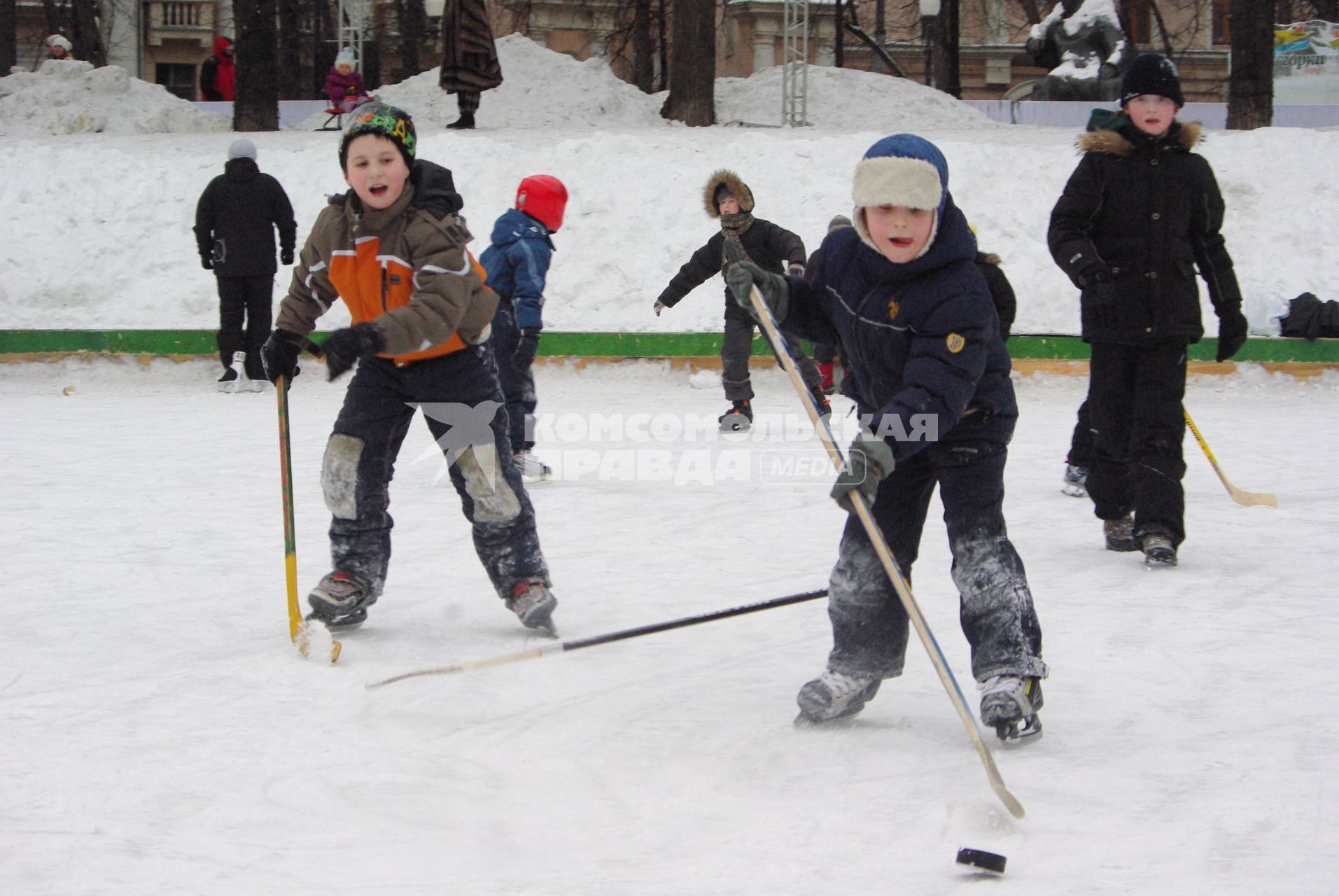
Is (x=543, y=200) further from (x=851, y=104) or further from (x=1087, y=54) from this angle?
(x=1087, y=54)

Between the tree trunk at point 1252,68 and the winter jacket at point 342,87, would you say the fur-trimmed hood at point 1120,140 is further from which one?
the winter jacket at point 342,87

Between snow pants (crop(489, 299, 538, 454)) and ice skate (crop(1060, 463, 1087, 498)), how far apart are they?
2.48 meters

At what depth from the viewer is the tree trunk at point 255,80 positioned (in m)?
16.3

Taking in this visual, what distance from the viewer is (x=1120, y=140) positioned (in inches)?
203

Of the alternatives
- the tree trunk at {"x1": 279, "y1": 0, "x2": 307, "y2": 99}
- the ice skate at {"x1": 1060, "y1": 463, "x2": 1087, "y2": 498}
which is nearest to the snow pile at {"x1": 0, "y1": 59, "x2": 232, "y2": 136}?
the tree trunk at {"x1": 279, "y1": 0, "x2": 307, "y2": 99}

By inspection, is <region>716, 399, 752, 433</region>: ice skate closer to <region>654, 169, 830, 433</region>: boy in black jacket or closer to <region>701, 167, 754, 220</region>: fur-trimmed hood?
<region>654, 169, 830, 433</region>: boy in black jacket

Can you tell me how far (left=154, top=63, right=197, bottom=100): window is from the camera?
33906 mm

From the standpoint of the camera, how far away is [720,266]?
28.1 feet

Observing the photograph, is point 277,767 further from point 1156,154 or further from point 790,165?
point 790,165

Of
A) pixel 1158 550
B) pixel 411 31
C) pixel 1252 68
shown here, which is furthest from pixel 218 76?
pixel 1158 550

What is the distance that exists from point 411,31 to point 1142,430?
2300cm

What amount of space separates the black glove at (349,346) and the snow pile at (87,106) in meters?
13.6

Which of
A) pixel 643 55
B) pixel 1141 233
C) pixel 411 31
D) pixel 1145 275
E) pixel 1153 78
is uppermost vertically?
pixel 411 31

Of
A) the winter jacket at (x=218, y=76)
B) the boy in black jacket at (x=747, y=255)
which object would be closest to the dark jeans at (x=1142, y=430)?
the boy in black jacket at (x=747, y=255)
